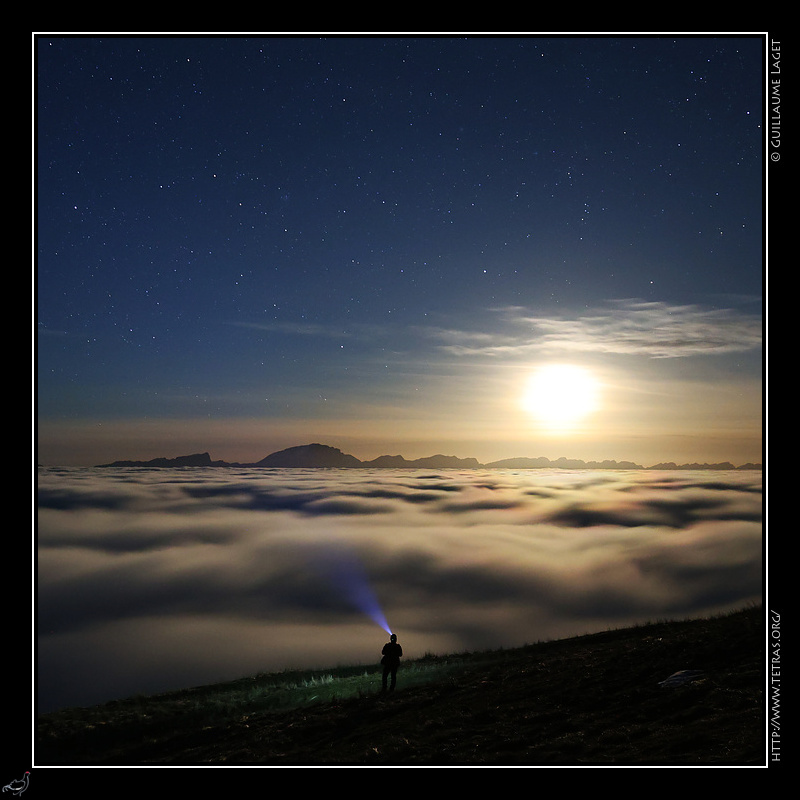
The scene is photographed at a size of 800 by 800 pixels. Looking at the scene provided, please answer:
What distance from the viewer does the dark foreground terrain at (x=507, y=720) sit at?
6629mm

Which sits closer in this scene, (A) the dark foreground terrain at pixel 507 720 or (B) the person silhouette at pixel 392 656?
(A) the dark foreground terrain at pixel 507 720

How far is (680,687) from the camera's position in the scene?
7.74 meters
